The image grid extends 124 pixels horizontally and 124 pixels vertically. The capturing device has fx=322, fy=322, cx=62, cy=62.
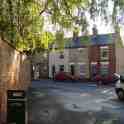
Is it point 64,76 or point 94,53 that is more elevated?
point 94,53

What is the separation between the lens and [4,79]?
9.62 meters

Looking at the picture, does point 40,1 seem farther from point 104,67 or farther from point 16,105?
point 104,67

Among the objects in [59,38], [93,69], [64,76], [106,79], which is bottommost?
[106,79]

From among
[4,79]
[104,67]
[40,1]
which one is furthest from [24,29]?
[104,67]

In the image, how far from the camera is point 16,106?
824 cm

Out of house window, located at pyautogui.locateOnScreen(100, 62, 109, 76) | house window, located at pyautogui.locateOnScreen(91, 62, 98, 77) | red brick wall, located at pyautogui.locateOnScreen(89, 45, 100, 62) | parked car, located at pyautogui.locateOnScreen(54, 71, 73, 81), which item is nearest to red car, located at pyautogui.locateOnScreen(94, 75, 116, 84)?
parked car, located at pyautogui.locateOnScreen(54, 71, 73, 81)

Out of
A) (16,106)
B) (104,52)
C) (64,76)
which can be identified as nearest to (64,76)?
(64,76)

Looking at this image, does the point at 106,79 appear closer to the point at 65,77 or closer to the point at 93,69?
the point at 65,77

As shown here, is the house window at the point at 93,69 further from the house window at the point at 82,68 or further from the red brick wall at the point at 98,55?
the house window at the point at 82,68

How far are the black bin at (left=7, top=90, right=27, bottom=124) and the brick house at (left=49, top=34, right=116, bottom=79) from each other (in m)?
31.8

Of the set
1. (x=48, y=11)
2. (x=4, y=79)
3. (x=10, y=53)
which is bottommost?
(x=4, y=79)

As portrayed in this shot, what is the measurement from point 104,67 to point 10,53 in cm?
3323

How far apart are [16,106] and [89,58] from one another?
36.8m

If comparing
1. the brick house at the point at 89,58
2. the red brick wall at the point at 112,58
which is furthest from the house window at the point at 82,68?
the red brick wall at the point at 112,58
